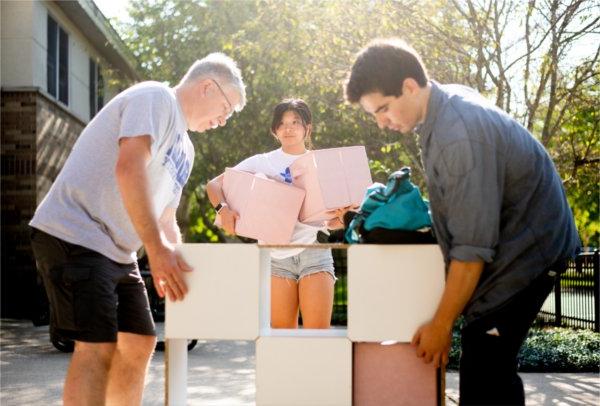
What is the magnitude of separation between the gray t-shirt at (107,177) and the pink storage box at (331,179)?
983 millimetres

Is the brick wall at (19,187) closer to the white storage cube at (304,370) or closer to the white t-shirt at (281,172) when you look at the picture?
the white t-shirt at (281,172)

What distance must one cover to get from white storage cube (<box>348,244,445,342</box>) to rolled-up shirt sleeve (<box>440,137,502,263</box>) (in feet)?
1.19

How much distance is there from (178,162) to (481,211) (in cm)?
145

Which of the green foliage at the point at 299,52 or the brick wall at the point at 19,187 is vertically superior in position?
the green foliage at the point at 299,52

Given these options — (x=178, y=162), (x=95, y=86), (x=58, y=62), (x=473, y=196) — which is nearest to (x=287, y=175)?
(x=178, y=162)

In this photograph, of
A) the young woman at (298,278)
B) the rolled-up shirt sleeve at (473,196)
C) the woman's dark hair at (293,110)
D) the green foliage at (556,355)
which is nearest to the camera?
the rolled-up shirt sleeve at (473,196)

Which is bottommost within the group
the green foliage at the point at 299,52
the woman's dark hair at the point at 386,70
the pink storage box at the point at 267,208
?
the pink storage box at the point at 267,208

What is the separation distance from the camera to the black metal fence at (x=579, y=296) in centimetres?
977

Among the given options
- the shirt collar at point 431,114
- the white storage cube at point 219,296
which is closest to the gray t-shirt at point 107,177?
the white storage cube at point 219,296

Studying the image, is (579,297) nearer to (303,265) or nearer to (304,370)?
(303,265)

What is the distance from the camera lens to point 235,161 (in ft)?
55.4

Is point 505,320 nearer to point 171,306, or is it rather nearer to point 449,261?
point 449,261

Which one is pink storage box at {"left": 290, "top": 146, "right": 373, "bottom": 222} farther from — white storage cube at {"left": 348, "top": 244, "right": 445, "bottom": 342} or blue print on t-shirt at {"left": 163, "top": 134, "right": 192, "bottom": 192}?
white storage cube at {"left": 348, "top": 244, "right": 445, "bottom": 342}

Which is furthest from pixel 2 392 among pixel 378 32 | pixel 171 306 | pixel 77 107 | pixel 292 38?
pixel 77 107
